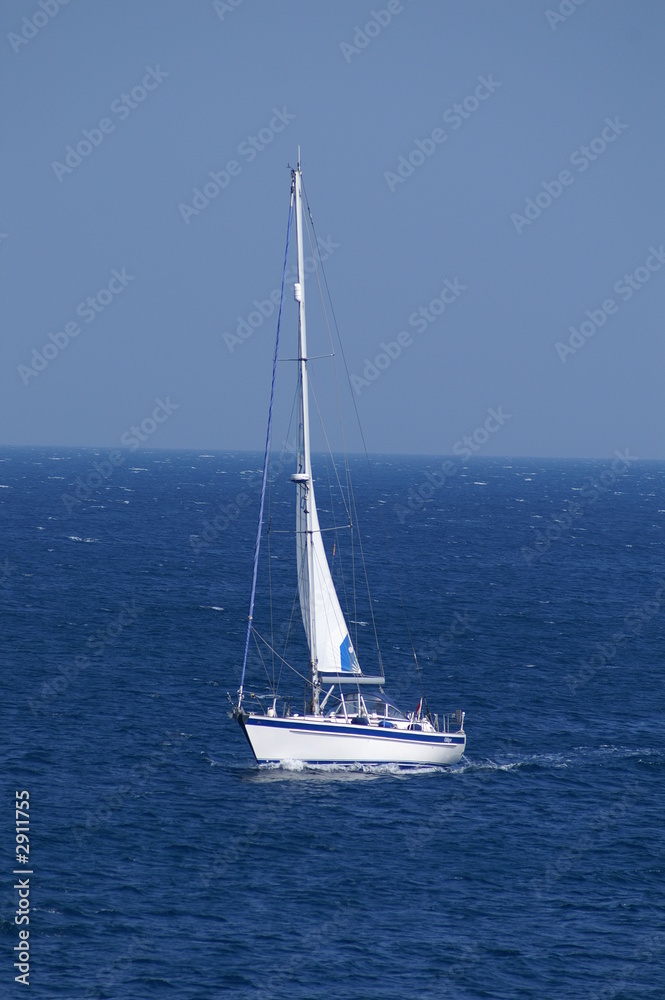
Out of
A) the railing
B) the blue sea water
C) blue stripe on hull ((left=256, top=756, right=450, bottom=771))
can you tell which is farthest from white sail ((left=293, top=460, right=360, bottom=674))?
the railing

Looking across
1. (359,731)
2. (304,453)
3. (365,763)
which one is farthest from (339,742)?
(304,453)

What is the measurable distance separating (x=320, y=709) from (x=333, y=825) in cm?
778

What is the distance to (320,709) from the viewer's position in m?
55.6

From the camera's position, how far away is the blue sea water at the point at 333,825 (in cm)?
3712

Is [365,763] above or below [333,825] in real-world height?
above

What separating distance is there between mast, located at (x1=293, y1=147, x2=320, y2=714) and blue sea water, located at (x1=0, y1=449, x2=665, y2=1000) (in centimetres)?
614

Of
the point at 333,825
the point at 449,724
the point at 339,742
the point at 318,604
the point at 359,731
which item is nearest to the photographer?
the point at 333,825

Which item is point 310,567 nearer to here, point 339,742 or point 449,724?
point 339,742

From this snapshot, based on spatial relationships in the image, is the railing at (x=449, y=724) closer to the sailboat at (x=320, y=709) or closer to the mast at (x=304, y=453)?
the sailboat at (x=320, y=709)

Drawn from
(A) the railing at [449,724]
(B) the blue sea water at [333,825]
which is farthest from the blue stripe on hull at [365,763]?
(A) the railing at [449,724]

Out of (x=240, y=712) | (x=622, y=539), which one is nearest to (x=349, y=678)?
(x=240, y=712)

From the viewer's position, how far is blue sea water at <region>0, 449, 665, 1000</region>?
37.1 metres

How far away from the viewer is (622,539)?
162 meters

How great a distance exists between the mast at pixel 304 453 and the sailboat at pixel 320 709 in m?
0.05
